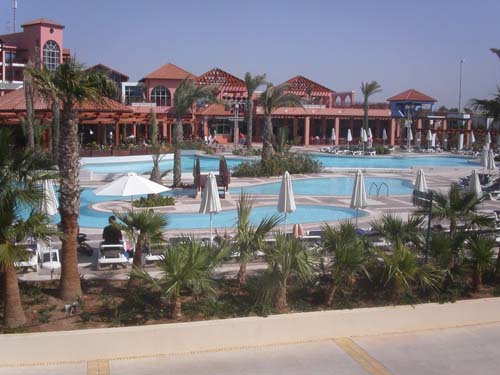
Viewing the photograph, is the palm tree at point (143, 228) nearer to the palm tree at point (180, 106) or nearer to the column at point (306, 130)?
the palm tree at point (180, 106)

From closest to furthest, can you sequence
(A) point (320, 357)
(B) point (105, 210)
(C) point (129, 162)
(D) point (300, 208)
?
1. (A) point (320, 357)
2. (B) point (105, 210)
3. (D) point (300, 208)
4. (C) point (129, 162)

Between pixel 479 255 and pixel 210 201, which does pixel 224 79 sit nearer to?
pixel 210 201

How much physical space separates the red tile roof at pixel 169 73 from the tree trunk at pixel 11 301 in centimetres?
4465

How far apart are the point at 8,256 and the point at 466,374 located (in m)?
5.55

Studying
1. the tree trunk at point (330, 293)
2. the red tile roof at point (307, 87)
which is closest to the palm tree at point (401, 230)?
the tree trunk at point (330, 293)

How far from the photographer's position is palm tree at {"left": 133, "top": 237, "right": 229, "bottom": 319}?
24.0ft

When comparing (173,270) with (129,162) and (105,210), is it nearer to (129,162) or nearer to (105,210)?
(105,210)

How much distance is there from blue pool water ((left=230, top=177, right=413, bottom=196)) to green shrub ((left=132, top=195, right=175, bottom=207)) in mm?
4186

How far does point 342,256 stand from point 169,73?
1786 inches

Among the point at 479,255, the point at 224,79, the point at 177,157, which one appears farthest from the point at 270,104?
the point at 224,79

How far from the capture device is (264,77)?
4034 cm

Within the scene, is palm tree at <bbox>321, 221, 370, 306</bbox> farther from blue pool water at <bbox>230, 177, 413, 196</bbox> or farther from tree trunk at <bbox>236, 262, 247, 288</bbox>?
blue pool water at <bbox>230, 177, 413, 196</bbox>

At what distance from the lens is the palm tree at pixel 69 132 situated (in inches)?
306

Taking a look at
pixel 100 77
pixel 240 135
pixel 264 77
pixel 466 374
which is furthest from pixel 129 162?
pixel 466 374
